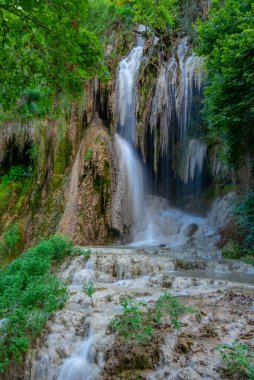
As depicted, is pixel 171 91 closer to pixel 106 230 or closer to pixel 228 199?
pixel 228 199

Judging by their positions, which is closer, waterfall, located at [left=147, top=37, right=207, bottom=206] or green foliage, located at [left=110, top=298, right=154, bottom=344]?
green foliage, located at [left=110, top=298, right=154, bottom=344]

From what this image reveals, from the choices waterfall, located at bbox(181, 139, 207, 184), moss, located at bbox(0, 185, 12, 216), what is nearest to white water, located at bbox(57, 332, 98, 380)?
moss, located at bbox(0, 185, 12, 216)

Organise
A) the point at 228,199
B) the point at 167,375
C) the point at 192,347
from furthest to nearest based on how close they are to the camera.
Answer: the point at 228,199 < the point at 192,347 < the point at 167,375

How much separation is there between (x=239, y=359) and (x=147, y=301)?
6.71ft

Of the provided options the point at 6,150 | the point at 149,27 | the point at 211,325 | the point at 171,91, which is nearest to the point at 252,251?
the point at 211,325

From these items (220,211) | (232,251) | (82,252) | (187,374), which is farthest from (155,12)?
(187,374)

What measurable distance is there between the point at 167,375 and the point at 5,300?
290 centimetres

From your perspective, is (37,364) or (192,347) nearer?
(192,347)

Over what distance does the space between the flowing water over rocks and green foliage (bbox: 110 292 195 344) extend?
0.45ft

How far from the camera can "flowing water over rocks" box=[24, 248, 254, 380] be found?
3.29 m

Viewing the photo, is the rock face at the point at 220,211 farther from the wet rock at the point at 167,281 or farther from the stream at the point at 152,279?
the wet rock at the point at 167,281

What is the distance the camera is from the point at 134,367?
10.6ft

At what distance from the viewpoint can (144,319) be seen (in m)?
3.89

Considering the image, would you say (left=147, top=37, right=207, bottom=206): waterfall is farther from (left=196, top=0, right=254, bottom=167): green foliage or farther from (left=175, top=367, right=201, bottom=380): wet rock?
(left=175, top=367, right=201, bottom=380): wet rock
